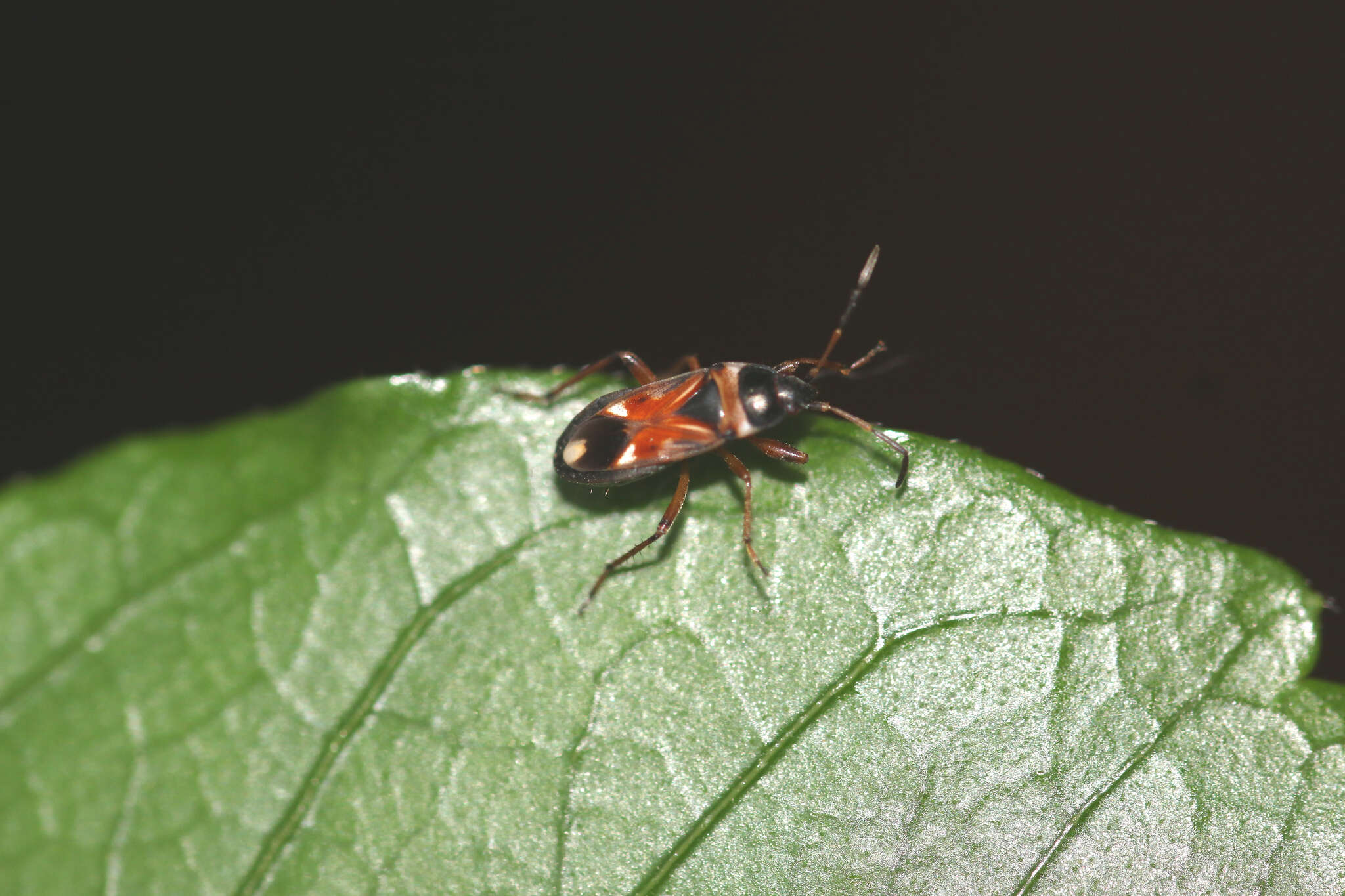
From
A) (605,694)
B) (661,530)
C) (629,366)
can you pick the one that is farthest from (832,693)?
(629,366)

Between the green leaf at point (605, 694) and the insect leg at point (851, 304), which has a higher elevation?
the insect leg at point (851, 304)

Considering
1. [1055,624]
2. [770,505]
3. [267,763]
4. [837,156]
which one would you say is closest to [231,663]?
[267,763]

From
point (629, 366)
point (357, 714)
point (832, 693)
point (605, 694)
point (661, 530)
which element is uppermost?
point (629, 366)

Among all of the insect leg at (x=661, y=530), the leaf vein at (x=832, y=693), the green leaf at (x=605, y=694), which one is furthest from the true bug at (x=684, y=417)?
the leaf vein at (x=832, y=693)

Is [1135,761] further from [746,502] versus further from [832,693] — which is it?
[746,502]

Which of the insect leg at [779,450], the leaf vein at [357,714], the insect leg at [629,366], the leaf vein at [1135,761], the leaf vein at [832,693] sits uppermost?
the insect leg at [629,366]

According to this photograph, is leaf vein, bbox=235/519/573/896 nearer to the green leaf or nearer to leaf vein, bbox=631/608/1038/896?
the green leaf

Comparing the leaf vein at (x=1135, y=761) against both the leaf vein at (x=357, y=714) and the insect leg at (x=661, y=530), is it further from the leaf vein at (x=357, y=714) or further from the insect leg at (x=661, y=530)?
the leaf vein at (x=357, y=714)
